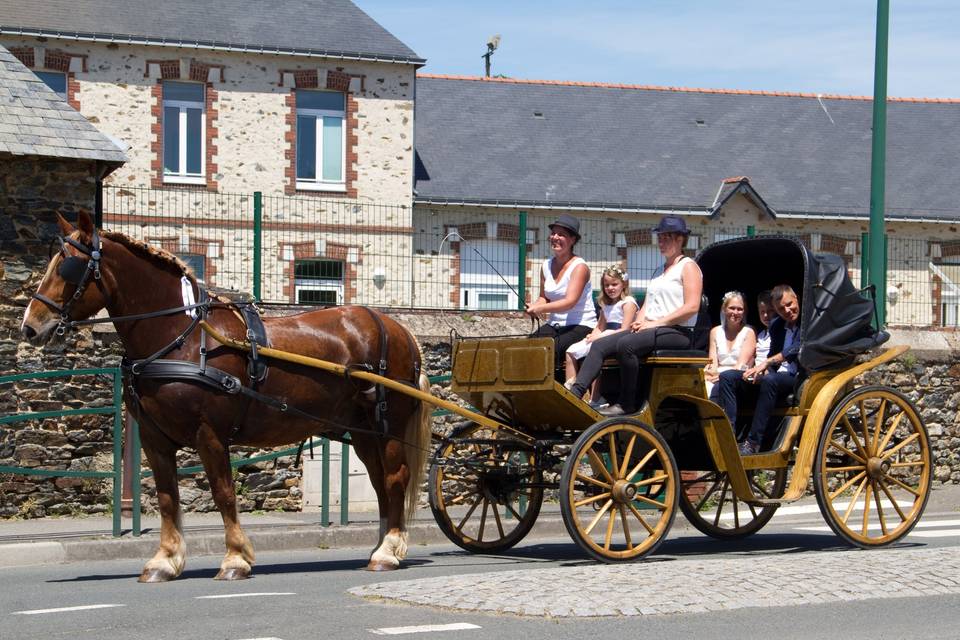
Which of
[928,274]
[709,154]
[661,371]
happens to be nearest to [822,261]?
[661,371]

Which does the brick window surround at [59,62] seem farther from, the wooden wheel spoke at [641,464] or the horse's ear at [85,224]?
the wooden wheel spoke at [641,464]

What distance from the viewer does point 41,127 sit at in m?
15.4

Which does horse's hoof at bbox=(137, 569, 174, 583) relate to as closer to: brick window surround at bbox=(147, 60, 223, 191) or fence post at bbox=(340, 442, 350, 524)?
fence post at bbox=(340, 442, 350, 524)

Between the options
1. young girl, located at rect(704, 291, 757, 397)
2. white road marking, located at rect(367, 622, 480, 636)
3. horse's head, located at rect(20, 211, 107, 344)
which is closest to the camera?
white road marking, located at rect(367, 622, 480, 636)

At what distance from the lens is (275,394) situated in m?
9.81

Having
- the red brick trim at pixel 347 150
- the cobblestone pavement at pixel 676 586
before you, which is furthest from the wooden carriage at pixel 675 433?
the red brick trim at pixel 347 150

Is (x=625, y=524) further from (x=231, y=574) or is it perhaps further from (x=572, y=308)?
(x=231, y=574)

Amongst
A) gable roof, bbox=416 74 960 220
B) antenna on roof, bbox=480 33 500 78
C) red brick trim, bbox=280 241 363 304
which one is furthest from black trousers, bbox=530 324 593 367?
antenna on roof, bbox=480 33 500 78

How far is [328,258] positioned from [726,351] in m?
11.5

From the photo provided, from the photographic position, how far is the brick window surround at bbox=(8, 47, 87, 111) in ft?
101

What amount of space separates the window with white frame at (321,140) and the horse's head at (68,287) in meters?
23.4

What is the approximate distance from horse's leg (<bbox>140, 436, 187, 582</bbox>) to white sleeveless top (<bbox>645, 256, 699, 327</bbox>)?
3613mm

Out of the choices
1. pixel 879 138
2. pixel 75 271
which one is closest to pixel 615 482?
pixel 75 271

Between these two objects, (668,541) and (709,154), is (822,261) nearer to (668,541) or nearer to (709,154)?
(668,541)
